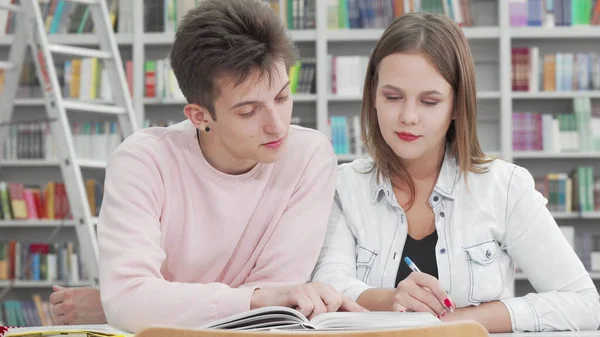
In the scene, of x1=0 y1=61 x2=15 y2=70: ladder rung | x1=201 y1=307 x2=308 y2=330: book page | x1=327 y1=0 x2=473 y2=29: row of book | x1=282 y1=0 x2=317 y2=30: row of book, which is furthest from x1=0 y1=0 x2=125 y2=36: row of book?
x1=201 y1=307 x2=308 y2=330: book page

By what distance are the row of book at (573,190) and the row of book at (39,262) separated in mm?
2839

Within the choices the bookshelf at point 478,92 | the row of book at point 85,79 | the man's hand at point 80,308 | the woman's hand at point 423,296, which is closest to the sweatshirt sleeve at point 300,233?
the woman's hand at point 423,296

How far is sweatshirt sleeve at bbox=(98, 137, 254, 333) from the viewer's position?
132 cm

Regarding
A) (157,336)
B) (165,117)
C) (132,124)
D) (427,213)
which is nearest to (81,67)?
(165,117)

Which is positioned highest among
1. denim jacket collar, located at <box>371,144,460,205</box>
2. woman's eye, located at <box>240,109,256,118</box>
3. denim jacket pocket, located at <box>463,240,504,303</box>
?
woman's eye, located at <box>240,109,256,118</box>

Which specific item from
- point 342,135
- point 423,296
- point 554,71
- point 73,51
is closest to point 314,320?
point 423,296

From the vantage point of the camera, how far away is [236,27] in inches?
59.3

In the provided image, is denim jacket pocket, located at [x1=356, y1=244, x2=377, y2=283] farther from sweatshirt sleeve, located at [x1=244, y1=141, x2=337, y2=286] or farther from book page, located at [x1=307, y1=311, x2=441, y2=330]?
book page, located at [x1=307, y1=311, x2=441, y2=330]

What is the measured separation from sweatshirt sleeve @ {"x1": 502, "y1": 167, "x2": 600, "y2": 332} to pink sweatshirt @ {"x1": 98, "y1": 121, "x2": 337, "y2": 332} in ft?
1.25

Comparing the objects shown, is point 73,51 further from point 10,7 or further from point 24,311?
point 24,311

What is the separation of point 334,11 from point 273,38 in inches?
141

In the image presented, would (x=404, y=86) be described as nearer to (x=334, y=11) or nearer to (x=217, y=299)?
(x=217, y=299)

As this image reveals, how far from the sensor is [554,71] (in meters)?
4.93

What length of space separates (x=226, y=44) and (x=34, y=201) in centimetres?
393
